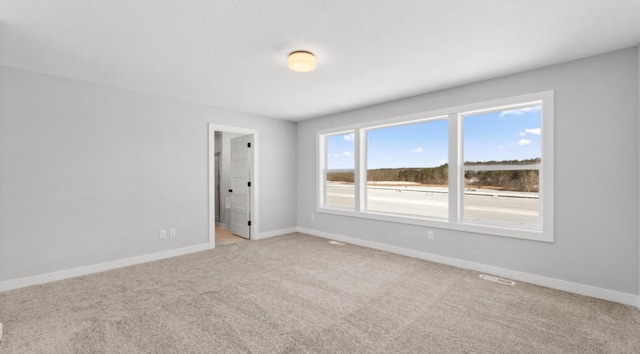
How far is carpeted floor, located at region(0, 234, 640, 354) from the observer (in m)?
2.07

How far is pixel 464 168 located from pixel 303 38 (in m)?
2.81

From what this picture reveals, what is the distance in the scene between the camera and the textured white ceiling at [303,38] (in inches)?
81.1

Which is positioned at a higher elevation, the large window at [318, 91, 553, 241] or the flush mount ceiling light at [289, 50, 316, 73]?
the flush mount ceiling light at [289, 50, 316, 73]

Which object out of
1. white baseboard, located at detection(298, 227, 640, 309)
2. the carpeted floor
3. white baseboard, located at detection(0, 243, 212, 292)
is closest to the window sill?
white baseboard, located at detection(298, 227, 640, 309)

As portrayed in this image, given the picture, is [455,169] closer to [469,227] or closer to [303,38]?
[469,227]

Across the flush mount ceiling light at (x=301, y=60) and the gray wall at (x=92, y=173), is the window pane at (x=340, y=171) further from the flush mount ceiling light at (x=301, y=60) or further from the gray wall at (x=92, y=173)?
the flush mount ceiling light at (x=301, y=60)

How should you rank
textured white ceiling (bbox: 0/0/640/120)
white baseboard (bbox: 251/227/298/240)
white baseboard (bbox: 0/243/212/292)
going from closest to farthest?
textured white ceiling (bbox: 0/0/640/120)
white baseboard (bbox: 0/243/212/292)
white baseboard (bbox: 251/227/298/240)

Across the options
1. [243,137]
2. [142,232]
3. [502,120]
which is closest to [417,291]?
[502,120]

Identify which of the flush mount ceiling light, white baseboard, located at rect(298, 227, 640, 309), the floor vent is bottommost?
the floor vent

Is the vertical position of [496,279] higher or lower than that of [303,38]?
lower

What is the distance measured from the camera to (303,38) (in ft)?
8.20

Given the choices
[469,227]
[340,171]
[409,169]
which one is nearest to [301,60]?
[409,169]

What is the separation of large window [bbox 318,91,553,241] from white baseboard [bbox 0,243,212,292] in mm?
2909

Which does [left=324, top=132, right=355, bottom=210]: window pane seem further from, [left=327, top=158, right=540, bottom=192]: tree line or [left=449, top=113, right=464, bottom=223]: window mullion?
[left=449, top=113, right=464, bottom=223]: window mullion
